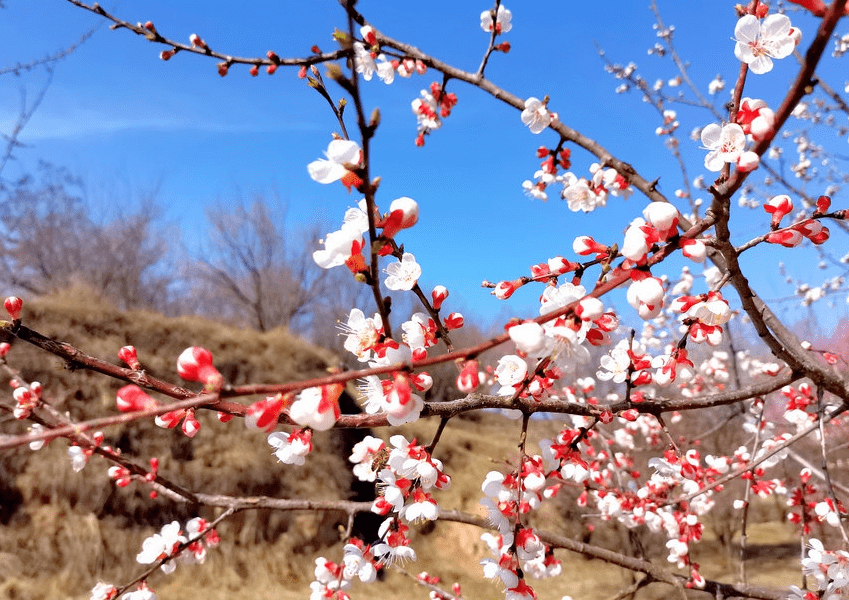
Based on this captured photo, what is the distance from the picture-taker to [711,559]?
6.38 m

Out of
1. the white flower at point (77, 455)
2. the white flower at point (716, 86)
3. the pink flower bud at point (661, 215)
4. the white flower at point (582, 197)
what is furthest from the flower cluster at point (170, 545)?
the white flower at point (716, 86)

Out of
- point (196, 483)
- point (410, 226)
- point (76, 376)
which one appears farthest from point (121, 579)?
point (410, 226)

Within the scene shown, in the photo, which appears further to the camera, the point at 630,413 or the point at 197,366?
the point at 630,413

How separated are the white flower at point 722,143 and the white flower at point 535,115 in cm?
85

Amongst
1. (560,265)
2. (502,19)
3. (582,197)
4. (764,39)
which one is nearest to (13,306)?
(560,265)

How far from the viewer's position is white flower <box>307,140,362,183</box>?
522 mm

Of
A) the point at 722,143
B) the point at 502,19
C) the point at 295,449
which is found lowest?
the point at 295,449

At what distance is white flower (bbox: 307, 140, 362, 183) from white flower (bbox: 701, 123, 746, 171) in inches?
17.5

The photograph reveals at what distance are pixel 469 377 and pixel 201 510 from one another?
14.8ft

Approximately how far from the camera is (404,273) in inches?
32.2

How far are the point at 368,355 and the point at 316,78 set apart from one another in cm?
43

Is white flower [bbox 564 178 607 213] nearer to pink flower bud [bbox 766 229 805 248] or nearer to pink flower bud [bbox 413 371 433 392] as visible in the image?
pink flower bud [bbox 766 229 805 248]

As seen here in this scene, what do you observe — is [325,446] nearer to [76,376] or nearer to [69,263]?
[76,376]

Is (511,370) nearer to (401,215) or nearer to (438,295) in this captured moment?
(438,295)
